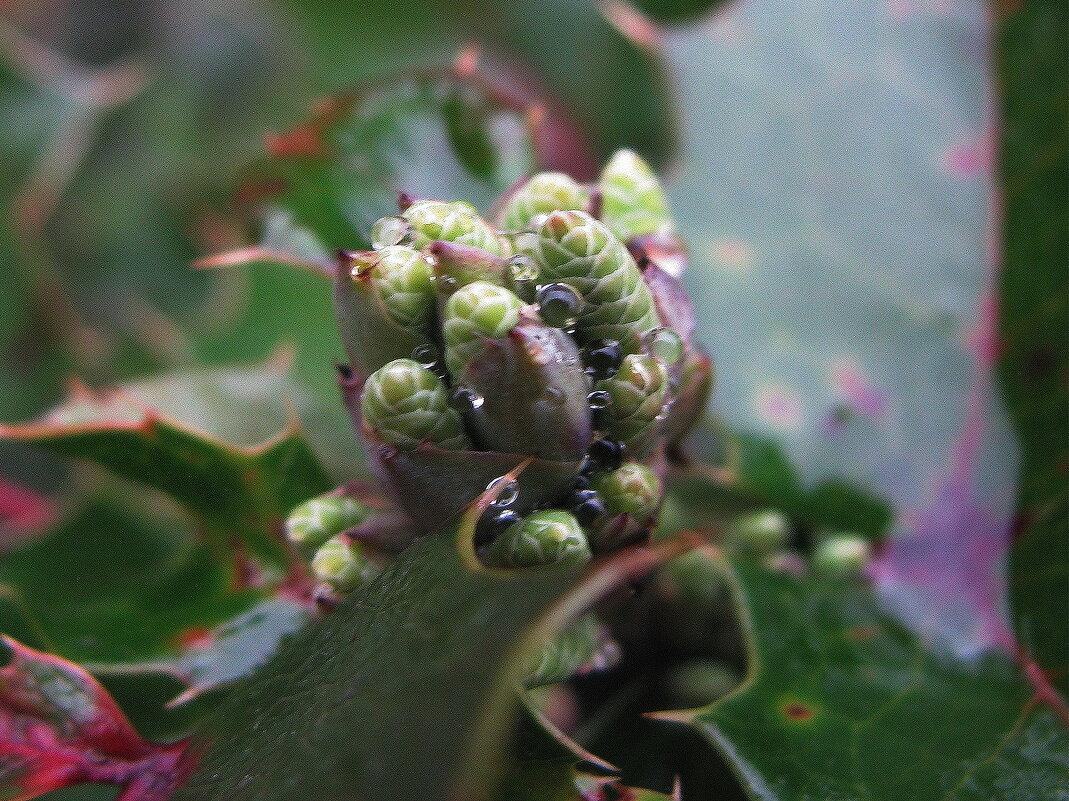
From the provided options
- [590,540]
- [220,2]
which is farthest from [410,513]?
[220,2]

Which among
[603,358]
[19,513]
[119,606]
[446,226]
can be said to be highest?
[446,226]

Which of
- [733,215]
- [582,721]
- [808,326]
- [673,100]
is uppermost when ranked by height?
[673,100]

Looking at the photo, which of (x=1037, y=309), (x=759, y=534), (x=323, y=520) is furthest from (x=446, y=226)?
(x=1037, y=309)

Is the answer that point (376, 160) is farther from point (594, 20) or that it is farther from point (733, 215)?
point (594, 20)

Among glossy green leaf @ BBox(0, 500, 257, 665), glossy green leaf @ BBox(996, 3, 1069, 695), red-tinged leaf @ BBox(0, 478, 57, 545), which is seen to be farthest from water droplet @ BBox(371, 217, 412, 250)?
red-tinged leaf @ BBox(0, 478, 57, 545)

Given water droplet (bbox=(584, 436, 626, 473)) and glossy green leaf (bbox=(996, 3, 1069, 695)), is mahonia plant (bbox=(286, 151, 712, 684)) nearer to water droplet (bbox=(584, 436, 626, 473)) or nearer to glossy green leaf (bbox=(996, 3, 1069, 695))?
water droplet (bbox=(584, 436, 626, 473))

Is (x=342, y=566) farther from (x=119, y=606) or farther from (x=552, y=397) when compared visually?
(x=119, y=606)
